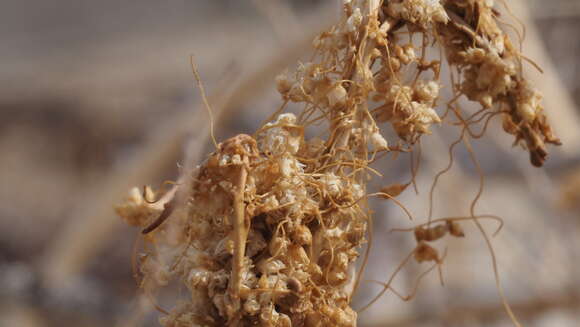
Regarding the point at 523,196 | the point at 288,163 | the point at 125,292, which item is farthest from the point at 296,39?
the point at 523,196

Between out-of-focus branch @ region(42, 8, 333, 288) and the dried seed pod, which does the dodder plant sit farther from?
out-of-focus branch @ region(42, 8, 333, 288)

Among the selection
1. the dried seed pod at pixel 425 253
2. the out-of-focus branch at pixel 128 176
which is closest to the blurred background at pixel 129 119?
the out-of-focus branch at pixel 128 176

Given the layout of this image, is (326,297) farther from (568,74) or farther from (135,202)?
(568,74)

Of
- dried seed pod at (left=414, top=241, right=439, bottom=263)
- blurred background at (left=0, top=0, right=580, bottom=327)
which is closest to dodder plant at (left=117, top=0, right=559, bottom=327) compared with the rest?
dried seed pod at (left=414, top=241, right=439, bottom=263)

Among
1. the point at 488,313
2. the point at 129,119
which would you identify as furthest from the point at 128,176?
the point at 129,119

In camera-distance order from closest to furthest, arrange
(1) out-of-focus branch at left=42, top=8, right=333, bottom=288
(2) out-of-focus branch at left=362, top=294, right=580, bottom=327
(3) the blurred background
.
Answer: (1) out-of-focus branch at left=42, top=8, right=333, bottom=288 → (2) out-of-focus branch at left=362, top=294, right=580, bottom=327 → (3) the blurred background

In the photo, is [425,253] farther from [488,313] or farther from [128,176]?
[488,313]

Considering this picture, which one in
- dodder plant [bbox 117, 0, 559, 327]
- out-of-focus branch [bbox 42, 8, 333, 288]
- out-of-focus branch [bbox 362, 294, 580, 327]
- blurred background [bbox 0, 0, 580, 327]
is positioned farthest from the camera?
blurred background [bbox 0, 0, 580, 327]

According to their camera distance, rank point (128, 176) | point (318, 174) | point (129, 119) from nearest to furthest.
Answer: point (318, 174), point (128, 176), point (129, 119)
